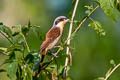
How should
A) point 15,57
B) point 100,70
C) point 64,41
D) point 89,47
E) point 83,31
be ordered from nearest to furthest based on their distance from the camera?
point 15,57
point 64,41
point 100,70
point 89,47
point 83,31

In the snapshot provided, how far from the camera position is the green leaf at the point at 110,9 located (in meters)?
2.64

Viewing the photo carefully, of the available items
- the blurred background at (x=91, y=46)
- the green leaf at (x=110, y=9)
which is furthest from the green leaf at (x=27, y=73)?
the blurred background at (x=91, y=46)

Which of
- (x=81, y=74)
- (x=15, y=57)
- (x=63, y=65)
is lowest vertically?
(x=81, y=74)

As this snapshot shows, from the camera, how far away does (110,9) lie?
2.66 meters

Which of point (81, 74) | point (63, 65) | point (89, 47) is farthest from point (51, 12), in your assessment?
point (63, 65)

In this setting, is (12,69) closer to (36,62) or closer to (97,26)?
(36,62)

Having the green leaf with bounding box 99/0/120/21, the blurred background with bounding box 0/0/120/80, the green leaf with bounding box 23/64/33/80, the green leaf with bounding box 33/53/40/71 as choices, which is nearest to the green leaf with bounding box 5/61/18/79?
the green leaf with bounding box 23/64/33/80

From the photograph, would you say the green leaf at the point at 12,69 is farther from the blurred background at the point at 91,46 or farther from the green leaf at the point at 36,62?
the blurred background at the point at 91,46

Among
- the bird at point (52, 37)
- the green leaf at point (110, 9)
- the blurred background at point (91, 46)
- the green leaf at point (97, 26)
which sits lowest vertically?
the blurred background at point (91, 46)

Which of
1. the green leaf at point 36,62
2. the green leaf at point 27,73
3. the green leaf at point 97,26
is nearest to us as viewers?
the green leaf at point 27,73

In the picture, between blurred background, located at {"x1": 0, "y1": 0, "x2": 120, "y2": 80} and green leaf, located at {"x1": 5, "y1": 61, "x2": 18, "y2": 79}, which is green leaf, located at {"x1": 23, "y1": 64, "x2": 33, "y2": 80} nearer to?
green leaf, located at {"x1": 5, "y1": 61, "x2": 18, "y2": 79}

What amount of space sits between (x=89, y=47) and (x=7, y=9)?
9.08 m

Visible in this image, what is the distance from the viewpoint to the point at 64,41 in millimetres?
2850

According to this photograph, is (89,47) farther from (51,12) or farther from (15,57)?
(15,57)
